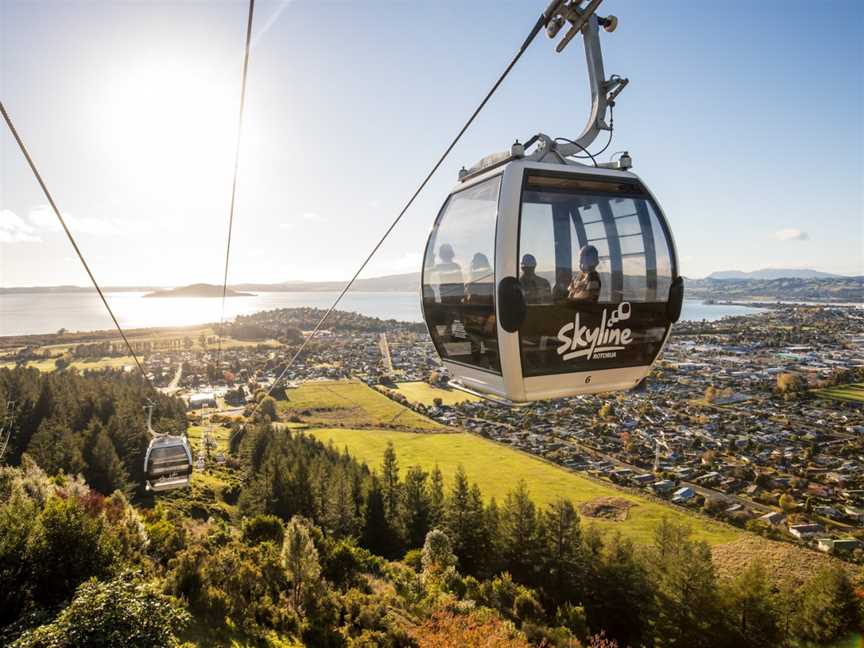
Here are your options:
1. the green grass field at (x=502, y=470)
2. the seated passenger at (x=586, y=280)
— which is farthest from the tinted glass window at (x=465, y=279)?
the green grass field at (x=502, y=470)

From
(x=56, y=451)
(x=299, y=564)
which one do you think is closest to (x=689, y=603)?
(x=299, y=564)

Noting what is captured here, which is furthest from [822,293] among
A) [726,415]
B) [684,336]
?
[726,415]

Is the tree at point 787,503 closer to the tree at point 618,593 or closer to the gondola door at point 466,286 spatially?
the tree at point 618,593

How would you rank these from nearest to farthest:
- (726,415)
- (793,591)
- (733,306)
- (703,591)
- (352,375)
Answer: (703,591) < (793,591) < (726,415) < (352,375) < (733,306)

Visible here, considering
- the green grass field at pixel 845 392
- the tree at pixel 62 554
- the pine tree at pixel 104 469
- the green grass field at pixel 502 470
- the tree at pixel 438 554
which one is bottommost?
the green grass field at pixel 502 470

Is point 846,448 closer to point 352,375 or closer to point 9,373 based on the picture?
point 352,375

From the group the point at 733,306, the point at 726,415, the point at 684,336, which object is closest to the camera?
the point at 726,415
